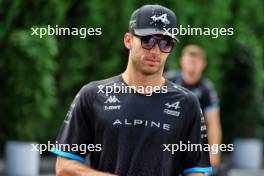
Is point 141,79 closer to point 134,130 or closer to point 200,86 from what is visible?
point 134,130

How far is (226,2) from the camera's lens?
47.5 feet

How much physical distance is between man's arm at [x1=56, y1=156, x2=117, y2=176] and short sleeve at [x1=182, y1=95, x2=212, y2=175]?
50 centimetres

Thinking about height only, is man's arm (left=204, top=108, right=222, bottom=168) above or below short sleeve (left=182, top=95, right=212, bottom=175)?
above

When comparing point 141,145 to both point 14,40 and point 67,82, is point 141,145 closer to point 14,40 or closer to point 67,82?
point 14,40

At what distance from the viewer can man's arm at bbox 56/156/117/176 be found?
15.6ft

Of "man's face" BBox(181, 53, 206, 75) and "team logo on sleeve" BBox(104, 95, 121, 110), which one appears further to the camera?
"man's face" BBox(181, 53, 206, 75)

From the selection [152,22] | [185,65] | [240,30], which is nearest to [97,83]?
[152,22]

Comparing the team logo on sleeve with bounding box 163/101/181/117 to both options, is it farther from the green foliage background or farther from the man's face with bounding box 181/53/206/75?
the green foliage background

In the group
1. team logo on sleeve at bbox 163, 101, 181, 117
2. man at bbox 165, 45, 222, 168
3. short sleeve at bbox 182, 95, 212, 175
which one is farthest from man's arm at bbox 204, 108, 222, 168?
team logo on sleeve at bbox 163, 101, 181, 117

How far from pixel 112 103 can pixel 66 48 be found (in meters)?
10.8

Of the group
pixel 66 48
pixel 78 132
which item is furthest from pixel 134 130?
pixel 66 48

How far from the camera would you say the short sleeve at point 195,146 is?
4879 mm

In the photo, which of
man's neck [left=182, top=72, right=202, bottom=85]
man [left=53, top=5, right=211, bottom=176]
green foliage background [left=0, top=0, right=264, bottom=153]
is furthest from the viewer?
green foliage background [left=0, top=0, right=264, bottom=153]

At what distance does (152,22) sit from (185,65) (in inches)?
165
